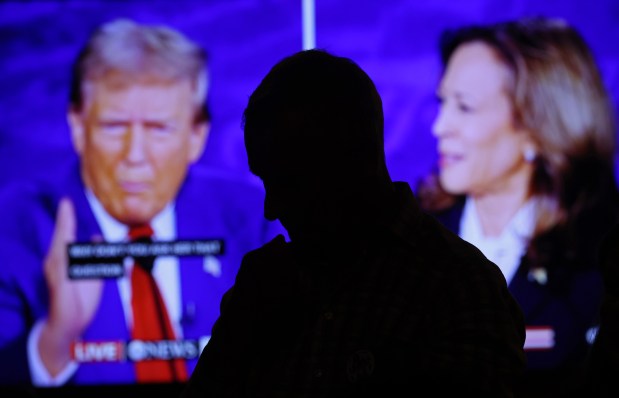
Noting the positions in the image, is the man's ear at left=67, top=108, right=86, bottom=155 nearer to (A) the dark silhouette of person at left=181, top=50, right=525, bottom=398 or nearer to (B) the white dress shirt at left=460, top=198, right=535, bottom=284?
(B) the white dress shirt at left=460, top=198, right=535, bottom=284

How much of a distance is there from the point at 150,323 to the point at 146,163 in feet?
1.81

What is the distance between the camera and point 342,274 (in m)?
0.89

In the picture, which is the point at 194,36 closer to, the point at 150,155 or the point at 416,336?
the point at 150,155

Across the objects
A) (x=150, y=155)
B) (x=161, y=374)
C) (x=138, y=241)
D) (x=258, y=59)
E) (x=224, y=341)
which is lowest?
(x=161, y=374)

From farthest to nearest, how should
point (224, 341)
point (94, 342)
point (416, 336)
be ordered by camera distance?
point (94, 342)
point (224, 341)
point (416, 336)

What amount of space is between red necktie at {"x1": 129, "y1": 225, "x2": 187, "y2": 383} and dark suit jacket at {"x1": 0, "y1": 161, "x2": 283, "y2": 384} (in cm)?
4

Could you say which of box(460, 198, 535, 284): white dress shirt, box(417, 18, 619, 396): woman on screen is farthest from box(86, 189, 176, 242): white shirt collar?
box(460, 198, 535, 284): white dress shirt

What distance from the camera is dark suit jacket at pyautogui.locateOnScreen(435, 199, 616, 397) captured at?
112 inches

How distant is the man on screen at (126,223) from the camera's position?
2.85m

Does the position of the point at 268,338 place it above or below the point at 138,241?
below

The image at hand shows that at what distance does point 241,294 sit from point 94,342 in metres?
2.03

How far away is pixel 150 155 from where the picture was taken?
9.48 ft

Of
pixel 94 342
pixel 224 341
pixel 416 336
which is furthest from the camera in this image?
pixel 94 342

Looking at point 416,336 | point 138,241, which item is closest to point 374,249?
point 416,336
